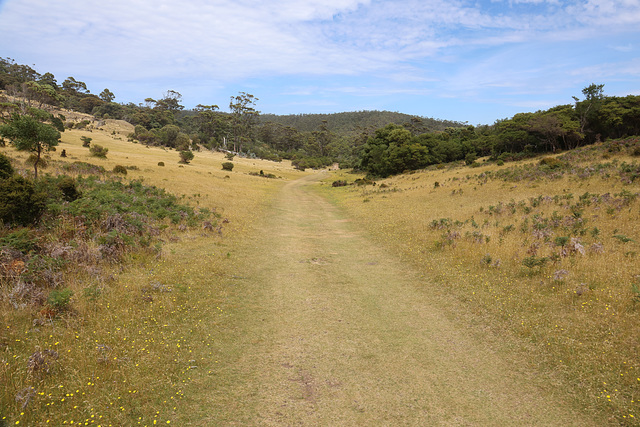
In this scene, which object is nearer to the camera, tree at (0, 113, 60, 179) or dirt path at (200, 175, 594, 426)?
dirt path at (200, 175, 594, 426)

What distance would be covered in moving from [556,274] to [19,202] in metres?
15.8

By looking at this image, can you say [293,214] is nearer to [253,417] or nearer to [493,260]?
[493,260]

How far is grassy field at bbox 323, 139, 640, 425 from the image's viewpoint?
18.3 ft

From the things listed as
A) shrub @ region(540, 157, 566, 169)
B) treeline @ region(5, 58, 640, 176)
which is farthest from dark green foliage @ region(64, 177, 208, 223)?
treeline @ region(5, 58, 640, 176)

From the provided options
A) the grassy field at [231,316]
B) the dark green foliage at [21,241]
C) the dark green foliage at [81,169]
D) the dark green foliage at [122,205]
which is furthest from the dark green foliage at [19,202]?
the dark green foliage at [81,169]

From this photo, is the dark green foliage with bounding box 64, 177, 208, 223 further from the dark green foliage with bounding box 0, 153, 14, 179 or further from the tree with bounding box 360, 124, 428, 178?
the tree with bounding box 360, 124, 428, 178

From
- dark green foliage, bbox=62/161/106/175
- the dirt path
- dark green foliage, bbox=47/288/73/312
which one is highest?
dark green foliage, bbox=62/161/106/175

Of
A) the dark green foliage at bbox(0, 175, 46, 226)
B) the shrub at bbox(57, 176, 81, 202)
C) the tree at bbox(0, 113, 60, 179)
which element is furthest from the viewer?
the tree at bbox(0, 113, 60, 179)

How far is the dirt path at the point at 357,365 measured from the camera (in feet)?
15.0

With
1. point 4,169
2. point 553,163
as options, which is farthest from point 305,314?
point 553,163

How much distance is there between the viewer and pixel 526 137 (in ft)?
159

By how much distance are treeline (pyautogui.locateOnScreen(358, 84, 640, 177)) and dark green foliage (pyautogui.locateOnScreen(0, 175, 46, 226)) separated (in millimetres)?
50441

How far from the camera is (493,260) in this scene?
10.7 m

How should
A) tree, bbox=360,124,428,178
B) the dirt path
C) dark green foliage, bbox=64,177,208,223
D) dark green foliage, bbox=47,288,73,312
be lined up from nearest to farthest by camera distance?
the dirt path < dark green foliage, bbox=47,288,73,312 < dark green foliage, bbox=64,177,208,223 < tree, bbox=360,124,428,178
